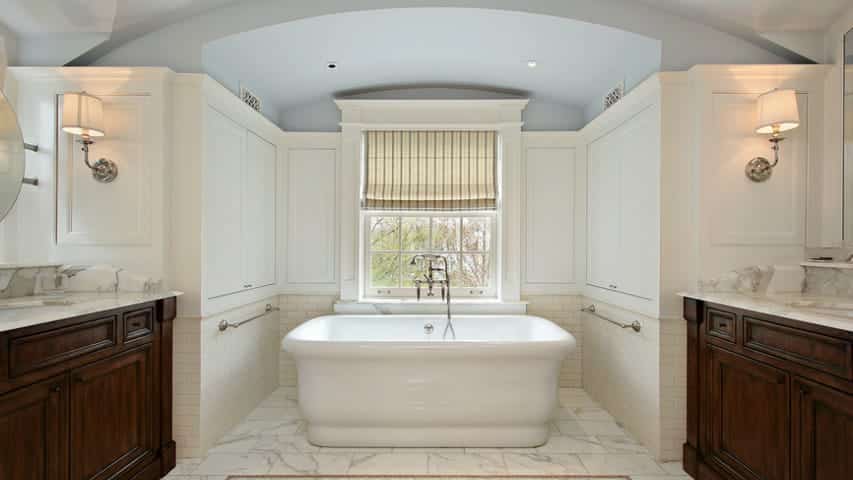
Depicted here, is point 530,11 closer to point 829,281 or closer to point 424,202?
point 424,202

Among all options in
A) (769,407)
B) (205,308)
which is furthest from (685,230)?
(205,308)

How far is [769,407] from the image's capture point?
6.51 feet

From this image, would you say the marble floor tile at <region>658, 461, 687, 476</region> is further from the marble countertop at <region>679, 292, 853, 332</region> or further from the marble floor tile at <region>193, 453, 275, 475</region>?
the marble floor tile at <region>193, 453, 275, 475</region>

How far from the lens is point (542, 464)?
259 cm

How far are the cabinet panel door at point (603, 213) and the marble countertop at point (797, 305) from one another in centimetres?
82

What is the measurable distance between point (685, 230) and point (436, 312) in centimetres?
193

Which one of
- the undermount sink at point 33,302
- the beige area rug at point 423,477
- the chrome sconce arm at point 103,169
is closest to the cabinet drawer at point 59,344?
the undermount sink at point 33,302

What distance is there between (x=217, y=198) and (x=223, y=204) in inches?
3.2

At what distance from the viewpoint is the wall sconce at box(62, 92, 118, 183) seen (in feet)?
7.79

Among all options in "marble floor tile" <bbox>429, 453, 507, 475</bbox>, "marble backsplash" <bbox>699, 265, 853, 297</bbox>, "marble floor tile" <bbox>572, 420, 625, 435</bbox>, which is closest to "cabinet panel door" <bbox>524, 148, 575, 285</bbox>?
"marble floor tile" <bbox>572, 420, 625, 435</bbox>

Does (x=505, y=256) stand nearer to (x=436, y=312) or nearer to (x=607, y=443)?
(x=436, y=312)

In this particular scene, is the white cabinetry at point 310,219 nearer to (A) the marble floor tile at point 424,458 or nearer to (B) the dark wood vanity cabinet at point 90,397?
(A) the marble floor tile at point 424,458

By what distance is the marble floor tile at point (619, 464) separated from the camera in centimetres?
251

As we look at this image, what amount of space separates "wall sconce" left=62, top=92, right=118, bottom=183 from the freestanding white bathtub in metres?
1.51
